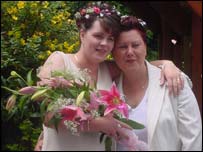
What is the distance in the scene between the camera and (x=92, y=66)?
241 cm

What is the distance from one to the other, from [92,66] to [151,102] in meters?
0.33

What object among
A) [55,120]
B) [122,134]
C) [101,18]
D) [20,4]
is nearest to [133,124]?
[122,134]

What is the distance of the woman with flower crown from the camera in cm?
206

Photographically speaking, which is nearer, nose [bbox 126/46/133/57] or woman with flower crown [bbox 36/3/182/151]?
woman with flower crown [bbox 36/3/182/151]

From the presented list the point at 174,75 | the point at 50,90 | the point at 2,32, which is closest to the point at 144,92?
the point at 174,75

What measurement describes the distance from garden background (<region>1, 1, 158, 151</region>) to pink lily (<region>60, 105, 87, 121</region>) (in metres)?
1.74

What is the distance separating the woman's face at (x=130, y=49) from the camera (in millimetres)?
2371

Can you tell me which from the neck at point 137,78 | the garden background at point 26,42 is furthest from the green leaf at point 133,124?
the garden background at point 26,42

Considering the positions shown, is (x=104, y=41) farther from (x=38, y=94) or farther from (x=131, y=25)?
(x=38, y=94)

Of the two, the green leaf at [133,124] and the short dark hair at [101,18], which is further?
the short dark hair at [101,18]

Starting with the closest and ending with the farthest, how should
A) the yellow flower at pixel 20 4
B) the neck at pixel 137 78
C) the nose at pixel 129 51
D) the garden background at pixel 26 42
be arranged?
the nose at pixel 129 51 → the neck at pixel 137 78 → the garden background at pixel 26 42 → the yellow flower at pixel 20 4

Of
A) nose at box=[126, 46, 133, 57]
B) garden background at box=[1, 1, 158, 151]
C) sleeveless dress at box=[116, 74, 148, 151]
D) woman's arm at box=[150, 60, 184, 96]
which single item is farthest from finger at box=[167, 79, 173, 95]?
garden background at box=[1, 1, 158, 151]

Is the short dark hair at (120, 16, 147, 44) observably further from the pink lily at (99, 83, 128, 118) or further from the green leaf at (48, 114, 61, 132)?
the green leaf at (48, 114, 61, 132)

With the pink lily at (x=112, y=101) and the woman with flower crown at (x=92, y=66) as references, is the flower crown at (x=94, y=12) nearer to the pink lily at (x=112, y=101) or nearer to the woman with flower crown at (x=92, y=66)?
the woman with flower crown at (x=92, y=66)
